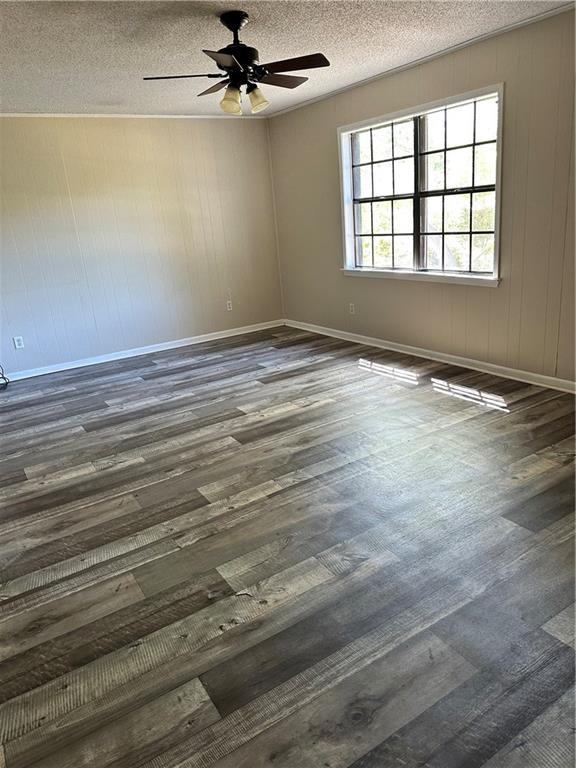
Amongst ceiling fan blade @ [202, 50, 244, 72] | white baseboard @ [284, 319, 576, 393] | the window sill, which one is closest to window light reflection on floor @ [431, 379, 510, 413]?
white baseboard @ [284, 319, 576, 393]

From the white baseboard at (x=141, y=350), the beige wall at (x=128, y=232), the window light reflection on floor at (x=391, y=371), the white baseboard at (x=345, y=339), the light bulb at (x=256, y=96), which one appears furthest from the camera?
the white baseboard at (x=141, y=350)

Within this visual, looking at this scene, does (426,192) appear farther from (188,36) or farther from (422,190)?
(188,36)

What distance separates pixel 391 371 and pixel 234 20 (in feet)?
9.56

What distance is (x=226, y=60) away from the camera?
9.77 ft

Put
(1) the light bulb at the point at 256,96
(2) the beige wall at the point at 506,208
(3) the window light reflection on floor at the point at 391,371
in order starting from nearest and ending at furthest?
(1) the light bulb at the point at 256,96 → (2) the beige wall at the point at 506,208 → (3) the window light reflection on floor at the point at 391,371

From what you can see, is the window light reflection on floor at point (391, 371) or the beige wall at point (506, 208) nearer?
the beige wall at point (506, 208)

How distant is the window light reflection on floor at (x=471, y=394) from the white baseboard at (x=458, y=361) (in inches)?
16.3

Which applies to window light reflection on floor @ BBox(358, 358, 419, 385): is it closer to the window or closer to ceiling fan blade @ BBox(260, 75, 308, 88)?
the window

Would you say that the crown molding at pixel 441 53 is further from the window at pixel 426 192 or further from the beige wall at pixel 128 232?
the beige wall at pixel 128 232

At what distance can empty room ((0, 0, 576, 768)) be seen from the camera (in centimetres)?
166

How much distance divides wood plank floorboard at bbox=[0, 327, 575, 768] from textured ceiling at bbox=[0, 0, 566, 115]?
2533 millimetres

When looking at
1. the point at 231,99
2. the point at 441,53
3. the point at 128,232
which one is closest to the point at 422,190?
the point at 441,53

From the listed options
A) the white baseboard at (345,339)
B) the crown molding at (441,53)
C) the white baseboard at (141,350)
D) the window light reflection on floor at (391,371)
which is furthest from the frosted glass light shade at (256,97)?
the white baseboard at (141,350)

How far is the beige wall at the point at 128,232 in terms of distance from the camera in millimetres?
5277
